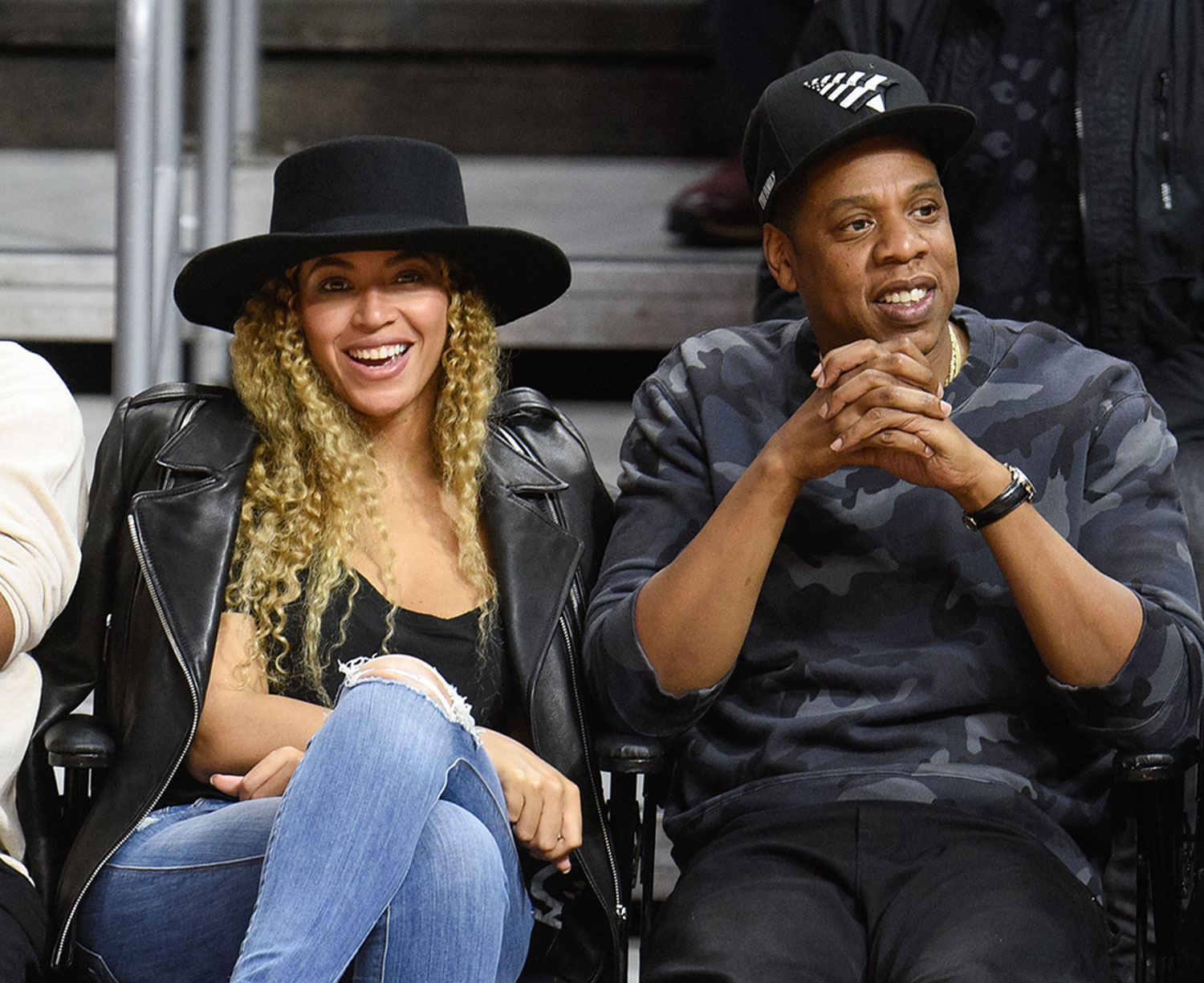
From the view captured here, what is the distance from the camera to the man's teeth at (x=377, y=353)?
2160 millimetres

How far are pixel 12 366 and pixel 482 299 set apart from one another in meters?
0.60

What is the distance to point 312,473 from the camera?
86.6 inches

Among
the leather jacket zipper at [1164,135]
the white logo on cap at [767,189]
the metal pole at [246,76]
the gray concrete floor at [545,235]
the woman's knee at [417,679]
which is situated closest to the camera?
the woman's knee at [417,679]

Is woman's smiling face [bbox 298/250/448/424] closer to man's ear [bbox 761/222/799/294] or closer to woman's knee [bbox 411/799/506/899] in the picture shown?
man's ear [bbox 761/222/799/294]

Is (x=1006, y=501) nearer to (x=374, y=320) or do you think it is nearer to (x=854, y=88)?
(x=854, y=88)

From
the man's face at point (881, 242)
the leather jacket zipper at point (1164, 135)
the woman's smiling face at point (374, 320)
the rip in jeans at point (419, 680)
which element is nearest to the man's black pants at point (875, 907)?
the rip in jeans at point (419, 680)

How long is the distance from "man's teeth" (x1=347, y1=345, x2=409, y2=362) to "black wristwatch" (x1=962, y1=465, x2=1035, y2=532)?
0.75 meters

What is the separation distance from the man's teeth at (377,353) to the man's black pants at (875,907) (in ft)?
2.37

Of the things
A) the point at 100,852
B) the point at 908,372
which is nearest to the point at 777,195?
the point at 908,372

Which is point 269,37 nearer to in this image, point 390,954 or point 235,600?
point 235,600

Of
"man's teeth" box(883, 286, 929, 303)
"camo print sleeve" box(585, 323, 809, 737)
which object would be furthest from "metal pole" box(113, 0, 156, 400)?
"man's teeth" box(883, 286, 929, 303)

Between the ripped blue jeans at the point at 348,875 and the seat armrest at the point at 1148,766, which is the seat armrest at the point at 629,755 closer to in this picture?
the ripped blue jeans at the point at 348,875

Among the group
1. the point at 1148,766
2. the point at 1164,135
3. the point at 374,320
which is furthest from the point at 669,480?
the point at 1164,135

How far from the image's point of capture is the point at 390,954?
1.79 meters
